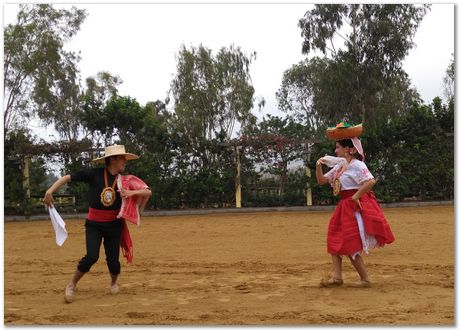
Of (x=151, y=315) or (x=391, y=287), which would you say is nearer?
(x=151, y=315)

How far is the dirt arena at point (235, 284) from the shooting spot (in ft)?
17.0

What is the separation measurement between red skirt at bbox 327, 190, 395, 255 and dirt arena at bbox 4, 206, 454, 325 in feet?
1.44

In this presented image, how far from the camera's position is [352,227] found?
263 inches

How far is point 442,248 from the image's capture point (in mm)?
9609

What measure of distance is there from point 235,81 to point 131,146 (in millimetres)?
16336

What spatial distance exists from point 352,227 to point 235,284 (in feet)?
4.74

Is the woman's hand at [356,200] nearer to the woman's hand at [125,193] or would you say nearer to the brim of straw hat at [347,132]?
the brim of straw hat at [347,132]

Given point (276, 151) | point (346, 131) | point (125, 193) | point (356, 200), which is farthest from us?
point (276, 151)

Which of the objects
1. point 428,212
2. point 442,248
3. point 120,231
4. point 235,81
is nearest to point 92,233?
point 120,231

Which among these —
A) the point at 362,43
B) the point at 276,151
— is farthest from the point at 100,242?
the point at 362,43

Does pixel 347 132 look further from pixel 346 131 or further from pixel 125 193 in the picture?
pixel 125 193

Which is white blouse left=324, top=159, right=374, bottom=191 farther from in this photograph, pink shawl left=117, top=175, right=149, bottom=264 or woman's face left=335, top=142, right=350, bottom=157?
pink shawl left=117, top=175, right=149, bottom=264

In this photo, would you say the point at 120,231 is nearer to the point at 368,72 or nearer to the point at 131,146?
the point at 131,146

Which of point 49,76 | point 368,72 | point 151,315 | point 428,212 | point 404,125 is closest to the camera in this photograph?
point 151,315
